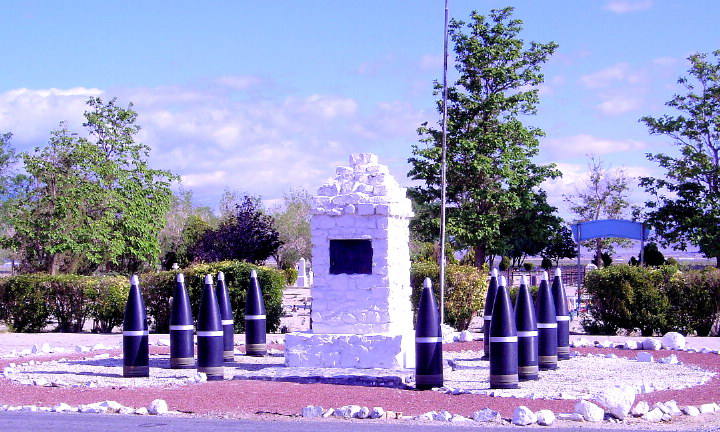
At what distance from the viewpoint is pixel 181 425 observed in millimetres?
8656

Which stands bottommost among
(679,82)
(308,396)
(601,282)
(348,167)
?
(308,396)

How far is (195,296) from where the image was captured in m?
20.2

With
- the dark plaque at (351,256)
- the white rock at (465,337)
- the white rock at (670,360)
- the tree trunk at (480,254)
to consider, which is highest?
the tree trunk at (480,254)

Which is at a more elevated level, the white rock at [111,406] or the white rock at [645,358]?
the white rock at [645,358]

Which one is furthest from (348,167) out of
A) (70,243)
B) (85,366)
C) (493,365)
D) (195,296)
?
(70,243)

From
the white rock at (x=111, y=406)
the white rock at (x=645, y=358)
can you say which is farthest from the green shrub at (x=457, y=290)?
the white rock at (x=111, y=406)

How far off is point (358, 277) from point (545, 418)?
484 centimetres

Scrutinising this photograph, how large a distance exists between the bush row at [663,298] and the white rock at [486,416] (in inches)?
450

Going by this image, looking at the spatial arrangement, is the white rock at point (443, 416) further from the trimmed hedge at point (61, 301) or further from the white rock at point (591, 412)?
the trimmed hedge at point (61, 301)

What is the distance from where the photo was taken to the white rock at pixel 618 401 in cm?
932

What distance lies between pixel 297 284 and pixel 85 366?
39.0 m

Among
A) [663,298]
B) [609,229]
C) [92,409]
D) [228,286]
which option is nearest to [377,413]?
[92,409]

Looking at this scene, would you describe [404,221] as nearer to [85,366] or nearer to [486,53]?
[85,366]

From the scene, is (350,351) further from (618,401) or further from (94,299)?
(94,299)
